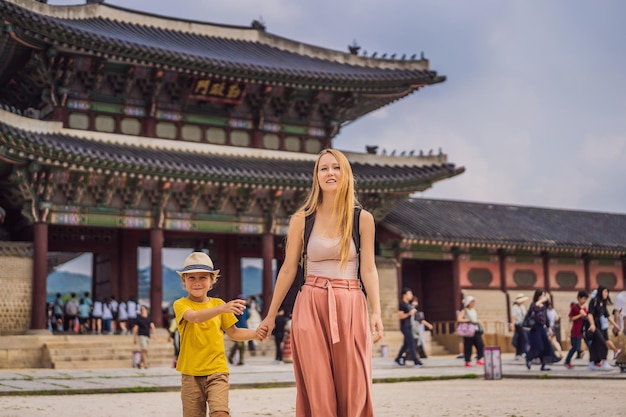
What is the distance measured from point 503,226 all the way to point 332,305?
28.3 meters

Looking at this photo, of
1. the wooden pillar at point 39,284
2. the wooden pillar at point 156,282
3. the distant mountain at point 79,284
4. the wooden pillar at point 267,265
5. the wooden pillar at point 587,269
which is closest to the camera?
the wooden pillar at point 39,284

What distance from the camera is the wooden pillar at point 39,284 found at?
22.6m

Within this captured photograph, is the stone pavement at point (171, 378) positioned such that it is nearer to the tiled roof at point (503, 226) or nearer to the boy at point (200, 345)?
→ the boy at point (200, 345)

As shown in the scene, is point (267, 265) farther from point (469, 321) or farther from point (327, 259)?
point (327, 259)

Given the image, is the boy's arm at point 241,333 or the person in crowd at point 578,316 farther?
the person in crowd at point 578,316

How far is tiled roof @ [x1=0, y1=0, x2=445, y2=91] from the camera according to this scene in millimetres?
22844

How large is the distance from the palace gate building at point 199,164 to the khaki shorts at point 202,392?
16.3 metres

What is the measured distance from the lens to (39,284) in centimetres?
2264

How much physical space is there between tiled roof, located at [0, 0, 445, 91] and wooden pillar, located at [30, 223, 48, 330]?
5263 millimetres

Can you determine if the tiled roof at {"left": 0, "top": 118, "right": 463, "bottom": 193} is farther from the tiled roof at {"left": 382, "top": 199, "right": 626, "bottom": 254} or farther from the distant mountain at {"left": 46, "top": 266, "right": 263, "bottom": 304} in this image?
the distant mountain at {"left": 46, "top": 266, "right": 263, "bottom": 304}

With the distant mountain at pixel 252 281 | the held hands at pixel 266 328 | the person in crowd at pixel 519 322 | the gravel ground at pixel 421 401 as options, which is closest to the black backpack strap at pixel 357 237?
the held hands at pixel 266 328

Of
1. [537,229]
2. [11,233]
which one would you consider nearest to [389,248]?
[537,229]

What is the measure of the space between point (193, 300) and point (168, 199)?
19.5m

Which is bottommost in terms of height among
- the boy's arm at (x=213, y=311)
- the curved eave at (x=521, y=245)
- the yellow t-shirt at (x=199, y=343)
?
the yellow t-shirt at (x=199, y=343)
